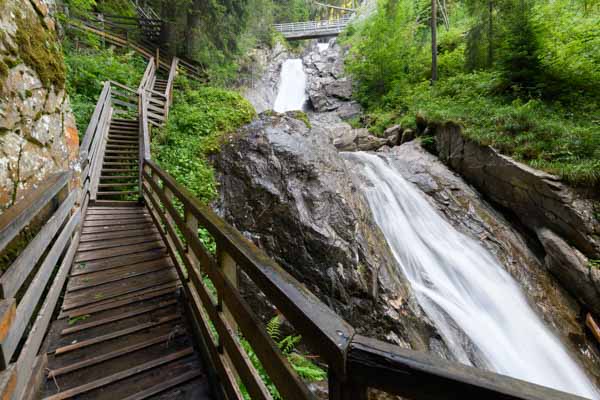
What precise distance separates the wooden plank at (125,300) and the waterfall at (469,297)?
4364 mm

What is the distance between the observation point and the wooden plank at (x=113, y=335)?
2.25 m

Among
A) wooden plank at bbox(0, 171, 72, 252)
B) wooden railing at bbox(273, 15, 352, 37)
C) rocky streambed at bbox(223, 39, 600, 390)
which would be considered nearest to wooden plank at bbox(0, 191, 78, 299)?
wooden plank at bbox(0, 171, 72, 252)

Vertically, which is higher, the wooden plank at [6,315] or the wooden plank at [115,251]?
the wooden plank at [6,315]

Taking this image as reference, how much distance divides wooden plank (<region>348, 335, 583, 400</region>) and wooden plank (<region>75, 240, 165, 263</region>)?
405 cm

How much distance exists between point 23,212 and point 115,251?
2.25 meters

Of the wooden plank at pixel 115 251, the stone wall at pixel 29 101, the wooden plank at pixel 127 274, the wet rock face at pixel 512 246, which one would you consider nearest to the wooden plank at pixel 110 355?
the wooden plank at pixel 127 274

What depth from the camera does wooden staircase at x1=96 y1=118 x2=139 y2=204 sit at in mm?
6513

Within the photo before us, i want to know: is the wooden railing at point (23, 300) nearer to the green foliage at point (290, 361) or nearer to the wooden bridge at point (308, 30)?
the green foliage at point (290, 361)

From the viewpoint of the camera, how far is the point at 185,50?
14703 mm

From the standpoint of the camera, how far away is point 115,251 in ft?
12.8

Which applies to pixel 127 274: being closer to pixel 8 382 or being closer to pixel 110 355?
pixel 110 355

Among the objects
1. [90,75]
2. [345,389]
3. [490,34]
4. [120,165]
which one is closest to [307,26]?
[490,34]

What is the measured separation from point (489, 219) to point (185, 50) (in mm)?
15877

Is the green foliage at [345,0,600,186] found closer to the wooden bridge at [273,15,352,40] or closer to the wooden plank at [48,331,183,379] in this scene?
the wooden plank at [48,331,183,379]
